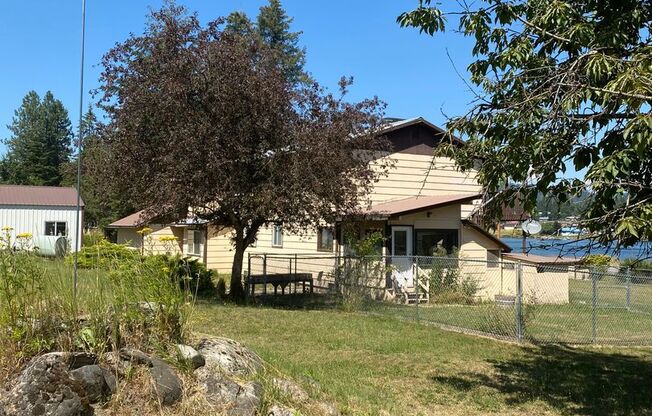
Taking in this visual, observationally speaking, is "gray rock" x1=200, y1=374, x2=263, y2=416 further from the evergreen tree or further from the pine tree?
the evergreen tree

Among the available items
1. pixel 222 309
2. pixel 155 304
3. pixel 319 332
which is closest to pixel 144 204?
pixel 222 309

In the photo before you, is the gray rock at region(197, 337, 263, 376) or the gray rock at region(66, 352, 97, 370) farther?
the gray rock at region(197, 337, 263, 376)

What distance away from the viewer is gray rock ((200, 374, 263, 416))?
4633 millimetres

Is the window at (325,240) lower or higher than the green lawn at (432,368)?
higher

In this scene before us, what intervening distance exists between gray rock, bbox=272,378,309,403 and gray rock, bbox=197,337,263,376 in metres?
0.25

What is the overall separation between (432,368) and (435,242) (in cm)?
1063

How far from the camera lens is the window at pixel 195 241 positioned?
1074 inches

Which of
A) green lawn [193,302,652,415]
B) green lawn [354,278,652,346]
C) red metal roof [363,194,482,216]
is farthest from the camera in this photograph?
red metal roof [363,194,482,216]

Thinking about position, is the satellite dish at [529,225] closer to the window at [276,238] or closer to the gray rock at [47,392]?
the gray rock at [47,392]

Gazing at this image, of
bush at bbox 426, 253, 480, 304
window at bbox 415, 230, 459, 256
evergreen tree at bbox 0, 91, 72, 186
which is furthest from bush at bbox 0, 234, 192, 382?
evergreen tree at bbox 0, 91, 72, 186

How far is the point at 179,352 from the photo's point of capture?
16.2ft

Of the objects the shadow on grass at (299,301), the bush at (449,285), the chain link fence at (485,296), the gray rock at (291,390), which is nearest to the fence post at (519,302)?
the chain link fence at (485,296)

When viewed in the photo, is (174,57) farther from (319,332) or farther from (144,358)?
(144,358)

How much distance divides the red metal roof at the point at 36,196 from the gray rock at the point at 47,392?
2994cm
